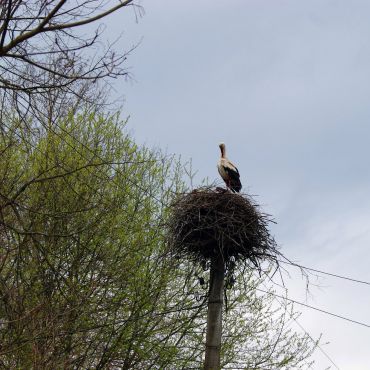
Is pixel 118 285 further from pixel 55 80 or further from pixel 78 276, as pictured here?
pixel 55 80

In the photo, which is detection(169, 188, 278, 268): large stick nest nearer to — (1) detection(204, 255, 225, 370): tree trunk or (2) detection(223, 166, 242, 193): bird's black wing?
(1) detection(204, 255, 225, 370): tree trunk

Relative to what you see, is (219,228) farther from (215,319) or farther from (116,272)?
(116,272)

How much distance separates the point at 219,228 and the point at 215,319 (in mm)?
953

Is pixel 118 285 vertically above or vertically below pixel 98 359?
above

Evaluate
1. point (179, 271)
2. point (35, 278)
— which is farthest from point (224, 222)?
point (179, 271)

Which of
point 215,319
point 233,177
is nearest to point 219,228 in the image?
point 215,319

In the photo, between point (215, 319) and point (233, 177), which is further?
point (233, 177)

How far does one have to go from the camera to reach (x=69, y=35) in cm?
579

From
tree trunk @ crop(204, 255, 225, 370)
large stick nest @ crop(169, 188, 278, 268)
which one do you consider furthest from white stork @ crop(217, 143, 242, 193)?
tree trunk @ crop(204, 255, 225, 370)

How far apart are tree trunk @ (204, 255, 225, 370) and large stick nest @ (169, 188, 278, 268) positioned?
0.27 metres

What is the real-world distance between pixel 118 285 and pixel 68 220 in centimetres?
135

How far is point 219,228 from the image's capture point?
311 inches

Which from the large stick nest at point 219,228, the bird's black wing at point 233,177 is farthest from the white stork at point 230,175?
the large stick nest at point 219,228

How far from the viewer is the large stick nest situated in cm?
803
